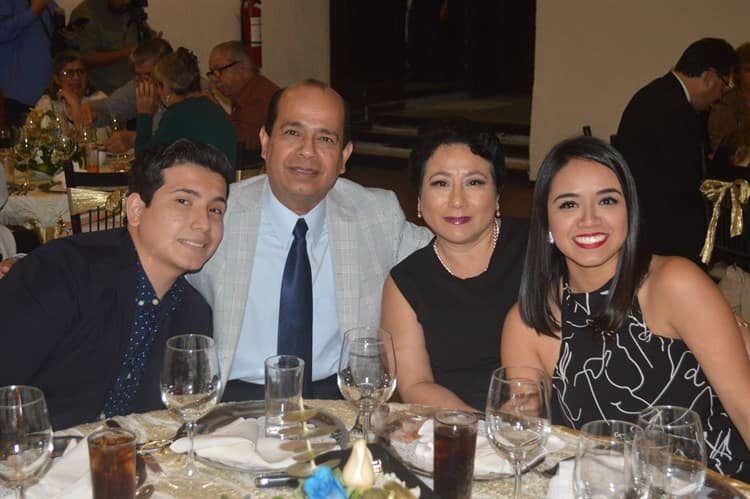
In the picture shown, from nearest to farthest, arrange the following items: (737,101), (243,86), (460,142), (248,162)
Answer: (460,142) < (248,162) < (737,101) < (243,86)

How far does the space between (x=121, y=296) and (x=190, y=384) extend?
66cm

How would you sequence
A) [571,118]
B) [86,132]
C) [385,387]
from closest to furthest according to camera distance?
1. [385,387]
2. [86,132]
3. [571,118]

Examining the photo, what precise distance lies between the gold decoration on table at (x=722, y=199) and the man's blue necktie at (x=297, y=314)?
2461 millimetres

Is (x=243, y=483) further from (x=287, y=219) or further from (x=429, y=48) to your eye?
(x=429, y=48)

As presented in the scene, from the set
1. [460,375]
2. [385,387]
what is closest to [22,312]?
[385,387]

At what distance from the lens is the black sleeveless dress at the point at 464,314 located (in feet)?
8.62

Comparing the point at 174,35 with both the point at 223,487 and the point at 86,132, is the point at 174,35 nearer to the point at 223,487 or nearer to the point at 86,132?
the point at 86,132

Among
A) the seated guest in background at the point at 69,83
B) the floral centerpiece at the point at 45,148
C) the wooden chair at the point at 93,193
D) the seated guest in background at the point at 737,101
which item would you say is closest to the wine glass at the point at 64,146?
the floral centerpiece at the point at 45,148

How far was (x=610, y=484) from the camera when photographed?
1392 mm

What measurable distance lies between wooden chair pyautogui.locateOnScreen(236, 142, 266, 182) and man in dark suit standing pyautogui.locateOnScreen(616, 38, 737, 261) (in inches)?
85.8

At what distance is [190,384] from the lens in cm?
171

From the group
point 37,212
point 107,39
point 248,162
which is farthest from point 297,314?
point 107,39

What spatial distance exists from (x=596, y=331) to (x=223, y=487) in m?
1.08

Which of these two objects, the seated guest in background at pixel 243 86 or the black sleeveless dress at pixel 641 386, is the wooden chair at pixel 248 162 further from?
the black sleeveless dress at pixel 641 386
